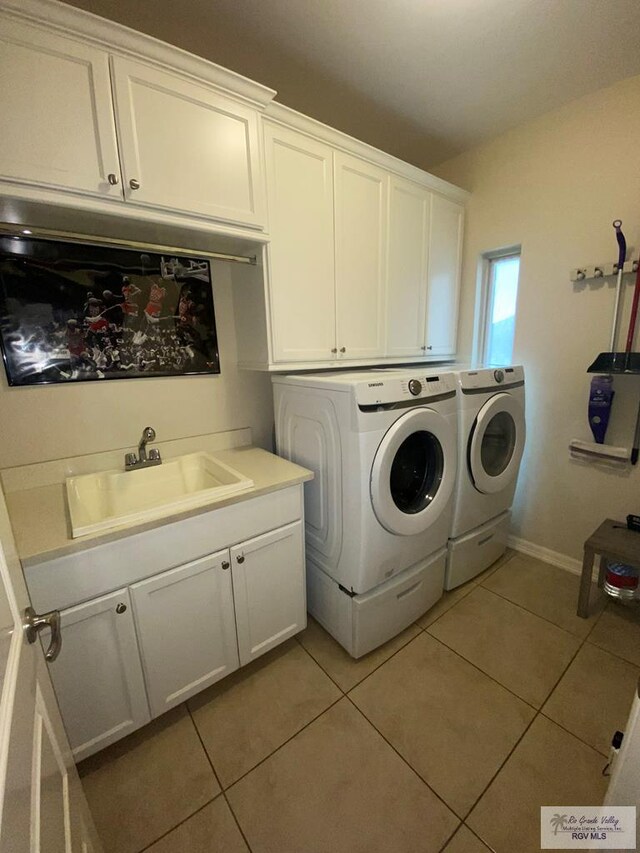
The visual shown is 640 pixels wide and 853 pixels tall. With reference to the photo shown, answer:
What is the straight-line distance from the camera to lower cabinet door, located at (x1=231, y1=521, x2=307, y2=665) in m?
1.39

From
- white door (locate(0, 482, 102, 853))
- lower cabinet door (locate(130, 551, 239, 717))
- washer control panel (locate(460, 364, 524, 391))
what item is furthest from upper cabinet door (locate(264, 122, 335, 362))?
white door (locate(0, 482, 102, 853))

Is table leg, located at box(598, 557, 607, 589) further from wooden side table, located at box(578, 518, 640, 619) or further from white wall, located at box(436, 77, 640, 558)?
white wall, located at box(436, 77, 640, 558)

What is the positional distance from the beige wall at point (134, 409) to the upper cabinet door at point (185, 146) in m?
0.47

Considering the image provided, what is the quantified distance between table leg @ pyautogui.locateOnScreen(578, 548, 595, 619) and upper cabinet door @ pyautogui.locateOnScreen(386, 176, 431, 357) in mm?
1400

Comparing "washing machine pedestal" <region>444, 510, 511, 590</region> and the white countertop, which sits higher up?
the white countertop

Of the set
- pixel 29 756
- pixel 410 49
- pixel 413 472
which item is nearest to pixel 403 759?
pixel 413 472

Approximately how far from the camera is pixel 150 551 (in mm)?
1150

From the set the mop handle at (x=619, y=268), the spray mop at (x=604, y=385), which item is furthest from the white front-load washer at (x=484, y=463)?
the mop handle at (x=619, y=268)

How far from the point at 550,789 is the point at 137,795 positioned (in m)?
1.35

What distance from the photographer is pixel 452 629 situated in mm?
1726

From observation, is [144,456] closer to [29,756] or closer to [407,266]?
[29,756]

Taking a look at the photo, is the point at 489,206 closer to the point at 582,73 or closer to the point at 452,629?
the point at 582,73

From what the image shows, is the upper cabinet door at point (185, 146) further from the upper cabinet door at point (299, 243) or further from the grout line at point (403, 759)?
the grout line at point (403, 759)

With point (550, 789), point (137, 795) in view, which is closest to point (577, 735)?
point (550, 789)
